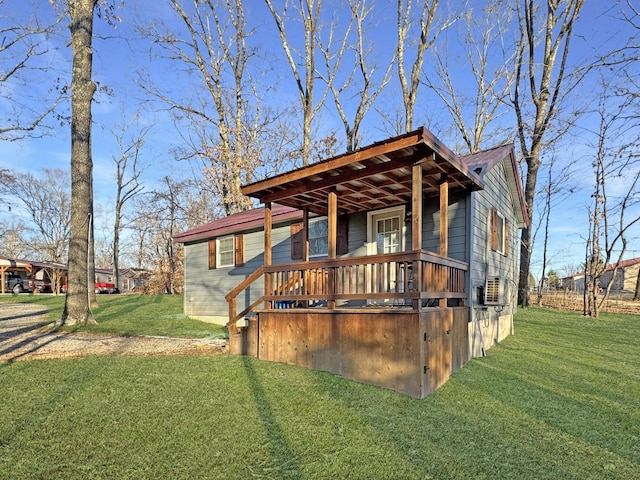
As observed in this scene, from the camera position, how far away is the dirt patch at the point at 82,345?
5516mm

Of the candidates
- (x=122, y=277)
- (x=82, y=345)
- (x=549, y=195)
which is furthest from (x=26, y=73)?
(x=122, y=277)

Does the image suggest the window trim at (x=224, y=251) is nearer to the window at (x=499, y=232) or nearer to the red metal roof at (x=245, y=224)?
the red metal roof at (x=245, y=224)

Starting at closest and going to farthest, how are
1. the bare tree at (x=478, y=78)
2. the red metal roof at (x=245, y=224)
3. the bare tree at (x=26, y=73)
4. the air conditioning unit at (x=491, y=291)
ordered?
the air conditioning unit at (x=491, y=291), the red metal roof at (x=245, y=224), the bare tree at (x=26, y=73), the bare tree at (x=478, y=78)

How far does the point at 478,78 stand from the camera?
19.5 m

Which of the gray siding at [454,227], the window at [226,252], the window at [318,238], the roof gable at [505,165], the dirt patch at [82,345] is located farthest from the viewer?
the window at [226,252]

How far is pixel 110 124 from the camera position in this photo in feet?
89.1

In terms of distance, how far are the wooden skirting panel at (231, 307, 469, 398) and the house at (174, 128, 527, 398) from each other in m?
0.02

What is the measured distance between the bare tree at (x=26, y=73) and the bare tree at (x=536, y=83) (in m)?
16.7

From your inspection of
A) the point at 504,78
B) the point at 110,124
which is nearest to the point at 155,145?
the point at 110,124

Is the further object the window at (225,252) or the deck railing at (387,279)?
the window at (225,252)

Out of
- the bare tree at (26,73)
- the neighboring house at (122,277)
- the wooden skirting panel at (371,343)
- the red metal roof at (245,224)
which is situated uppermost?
the bare tree at (26,73)

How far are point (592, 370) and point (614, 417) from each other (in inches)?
86.8

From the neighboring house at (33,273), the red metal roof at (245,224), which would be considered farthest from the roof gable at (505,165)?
the neighboring house at (33,273)

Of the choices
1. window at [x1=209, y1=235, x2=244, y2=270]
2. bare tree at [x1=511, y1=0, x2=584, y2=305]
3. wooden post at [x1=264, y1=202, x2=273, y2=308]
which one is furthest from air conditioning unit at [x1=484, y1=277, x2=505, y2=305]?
bare tree at [x1=511, y1=0, x2=584, y2=305]
